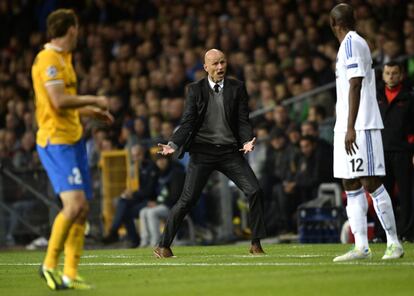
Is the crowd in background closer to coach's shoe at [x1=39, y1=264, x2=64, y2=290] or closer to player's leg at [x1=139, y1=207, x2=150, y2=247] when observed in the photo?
player's leg at [x1=139, y1=207, x2=150, y2=247]

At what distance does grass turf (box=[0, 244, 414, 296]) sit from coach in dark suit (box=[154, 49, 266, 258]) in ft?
2.08

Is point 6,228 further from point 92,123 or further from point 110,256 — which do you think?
point 110,256

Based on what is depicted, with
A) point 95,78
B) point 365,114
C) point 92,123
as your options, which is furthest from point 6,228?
point 365,114

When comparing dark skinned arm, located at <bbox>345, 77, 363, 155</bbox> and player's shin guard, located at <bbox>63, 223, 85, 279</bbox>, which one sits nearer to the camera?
player's shin guard, located at <bbox>63, 223, 85, 279</bbox>

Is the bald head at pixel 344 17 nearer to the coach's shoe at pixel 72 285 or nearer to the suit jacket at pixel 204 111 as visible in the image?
the suit jacket at pixel 204 111

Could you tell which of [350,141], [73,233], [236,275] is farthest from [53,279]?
[350,141]

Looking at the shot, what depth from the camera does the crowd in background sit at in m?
18.5

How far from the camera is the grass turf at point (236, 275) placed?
847cm

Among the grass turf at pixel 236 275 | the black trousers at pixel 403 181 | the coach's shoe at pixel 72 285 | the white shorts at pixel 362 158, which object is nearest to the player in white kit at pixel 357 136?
the white shorts at pixel 362 158

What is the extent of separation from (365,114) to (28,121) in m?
15.0

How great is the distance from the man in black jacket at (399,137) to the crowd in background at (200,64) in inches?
105

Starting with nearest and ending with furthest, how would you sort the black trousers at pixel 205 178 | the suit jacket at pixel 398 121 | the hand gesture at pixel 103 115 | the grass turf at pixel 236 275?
the grass turf at pixel 236 275, the hand gesture at pixel 103 115, the black trousers at pixel 205 178, the suit jacket at pixel 398 121

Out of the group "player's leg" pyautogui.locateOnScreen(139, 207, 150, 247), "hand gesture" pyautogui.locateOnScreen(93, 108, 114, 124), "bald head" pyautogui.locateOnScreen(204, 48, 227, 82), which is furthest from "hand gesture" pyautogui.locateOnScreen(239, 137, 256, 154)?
"player's leg" pyautogui.locateOnScreen(139, 207, 150, 247)

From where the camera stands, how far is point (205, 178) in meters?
13.2
